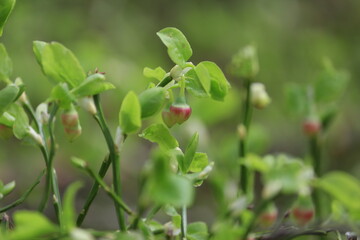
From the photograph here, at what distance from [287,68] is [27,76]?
1.46 m

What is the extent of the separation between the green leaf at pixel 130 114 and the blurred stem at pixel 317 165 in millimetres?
461

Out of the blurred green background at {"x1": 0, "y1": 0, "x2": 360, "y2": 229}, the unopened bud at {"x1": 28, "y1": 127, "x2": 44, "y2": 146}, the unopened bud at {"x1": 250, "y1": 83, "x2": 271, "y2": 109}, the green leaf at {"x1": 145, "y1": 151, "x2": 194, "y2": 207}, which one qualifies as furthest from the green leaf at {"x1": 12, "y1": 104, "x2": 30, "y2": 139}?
the blurred green background at {"x1": 0, "y1": 0, "x2": 360, "y2": 229}

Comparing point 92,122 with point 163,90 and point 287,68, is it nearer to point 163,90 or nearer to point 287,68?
point 287,68

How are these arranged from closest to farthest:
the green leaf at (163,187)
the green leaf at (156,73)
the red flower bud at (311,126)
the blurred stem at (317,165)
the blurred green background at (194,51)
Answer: the green leaf at (163,187)
the green leaf at (156,73)
the blurred stem at (317,165)
the red flower bud at (311,126)
the blurred green background at (194,51)

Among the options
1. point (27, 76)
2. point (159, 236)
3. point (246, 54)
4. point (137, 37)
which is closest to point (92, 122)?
point (27, 76)

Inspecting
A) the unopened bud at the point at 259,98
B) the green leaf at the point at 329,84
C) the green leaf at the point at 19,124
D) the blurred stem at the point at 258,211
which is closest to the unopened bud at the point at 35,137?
the green leaf at the point at 19,124

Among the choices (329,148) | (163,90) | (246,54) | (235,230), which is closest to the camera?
(235,230)

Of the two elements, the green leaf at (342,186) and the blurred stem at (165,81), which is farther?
the blurred stem at (165,81)

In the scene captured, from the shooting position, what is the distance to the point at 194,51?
148 inches

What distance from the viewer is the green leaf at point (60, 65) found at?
1.84 feet

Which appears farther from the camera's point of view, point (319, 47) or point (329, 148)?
point (319, 47)

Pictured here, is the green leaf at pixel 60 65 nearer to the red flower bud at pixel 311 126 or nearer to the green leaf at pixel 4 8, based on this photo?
the green leaf at pixel 4 8

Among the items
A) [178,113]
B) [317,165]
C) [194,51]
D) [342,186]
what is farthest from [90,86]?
[194,51]

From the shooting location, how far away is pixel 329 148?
2.90 m
